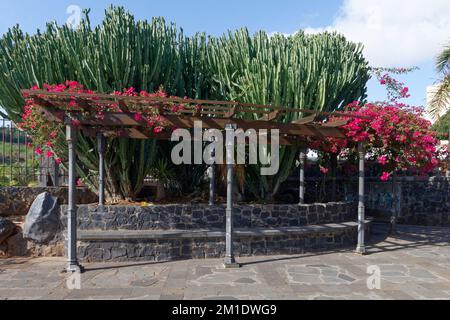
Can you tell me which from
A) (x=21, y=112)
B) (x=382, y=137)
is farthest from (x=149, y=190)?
(x=382, y=137)

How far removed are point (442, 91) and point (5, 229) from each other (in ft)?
48.7

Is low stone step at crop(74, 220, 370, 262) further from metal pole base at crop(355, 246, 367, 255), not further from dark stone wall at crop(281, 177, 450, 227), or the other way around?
dark stone wall at crop(281, 177, 450, 227)

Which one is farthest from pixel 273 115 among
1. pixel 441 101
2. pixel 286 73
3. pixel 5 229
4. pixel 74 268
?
pixel 441 101

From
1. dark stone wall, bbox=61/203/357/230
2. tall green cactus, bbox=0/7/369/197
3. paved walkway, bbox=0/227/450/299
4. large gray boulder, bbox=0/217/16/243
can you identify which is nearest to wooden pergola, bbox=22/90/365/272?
dark stone wall, bbox=61/203/357/230

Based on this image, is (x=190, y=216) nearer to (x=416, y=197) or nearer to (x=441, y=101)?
(x=416, y=197)

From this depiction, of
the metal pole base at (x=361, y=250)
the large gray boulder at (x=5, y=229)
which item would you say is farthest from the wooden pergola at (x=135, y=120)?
the large gray boulder at (x=5, y=229)

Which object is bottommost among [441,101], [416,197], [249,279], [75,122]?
[249,279]

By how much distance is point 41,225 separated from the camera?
7418mm

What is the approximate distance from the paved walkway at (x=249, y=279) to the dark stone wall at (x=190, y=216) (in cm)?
85

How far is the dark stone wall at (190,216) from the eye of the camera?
23.7 feet

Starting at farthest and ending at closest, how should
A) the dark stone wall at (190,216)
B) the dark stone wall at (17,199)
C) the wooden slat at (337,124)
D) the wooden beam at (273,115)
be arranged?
1. the dark stone wall at (17,199)
2. the wooden slat at (337,124)
3. the dark stone wall at (190,216)
4. the wooden beam at (273,115)

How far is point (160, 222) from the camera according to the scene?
7.37 meters

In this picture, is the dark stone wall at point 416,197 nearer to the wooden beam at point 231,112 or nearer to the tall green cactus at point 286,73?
the tall green cactus at point 286,73

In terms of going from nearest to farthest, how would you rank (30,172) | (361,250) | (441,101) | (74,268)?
(74,268)
(361,250)
(30,172)
(441,101)
